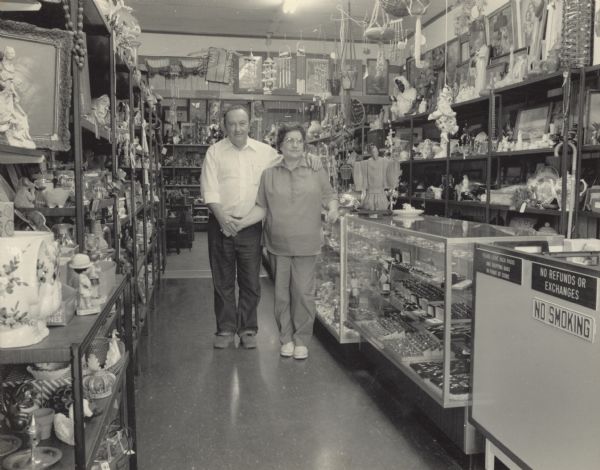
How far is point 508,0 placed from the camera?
247 inches

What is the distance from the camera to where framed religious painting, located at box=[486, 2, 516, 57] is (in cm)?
606

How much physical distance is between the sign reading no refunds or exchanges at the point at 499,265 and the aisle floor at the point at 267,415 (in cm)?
88

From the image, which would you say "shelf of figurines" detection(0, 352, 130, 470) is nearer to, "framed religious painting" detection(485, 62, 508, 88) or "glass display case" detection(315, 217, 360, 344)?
"glass display case" detection(315, 217, 360, 344)

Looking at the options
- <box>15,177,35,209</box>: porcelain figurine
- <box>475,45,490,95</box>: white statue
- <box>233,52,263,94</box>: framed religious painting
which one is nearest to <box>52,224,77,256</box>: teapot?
<box>15,177,35,209</box>: porcelain figurine

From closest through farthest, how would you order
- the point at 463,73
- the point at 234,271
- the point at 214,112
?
the point at 234,271 → the point at 463,73 → the point at 214,112

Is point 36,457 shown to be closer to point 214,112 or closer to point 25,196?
point 25,196

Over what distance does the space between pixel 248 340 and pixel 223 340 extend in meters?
0.19

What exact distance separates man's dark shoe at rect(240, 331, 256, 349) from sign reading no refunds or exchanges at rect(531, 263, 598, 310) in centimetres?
268

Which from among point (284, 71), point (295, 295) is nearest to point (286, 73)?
point (284, 71)

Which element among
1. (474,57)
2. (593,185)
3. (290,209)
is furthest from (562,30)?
(290,209)

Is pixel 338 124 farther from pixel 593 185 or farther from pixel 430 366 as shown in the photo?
pixel 430 366

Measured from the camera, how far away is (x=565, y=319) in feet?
6.19

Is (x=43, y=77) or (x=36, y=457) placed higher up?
(x=43, y=77)

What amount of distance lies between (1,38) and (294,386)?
2.49m
